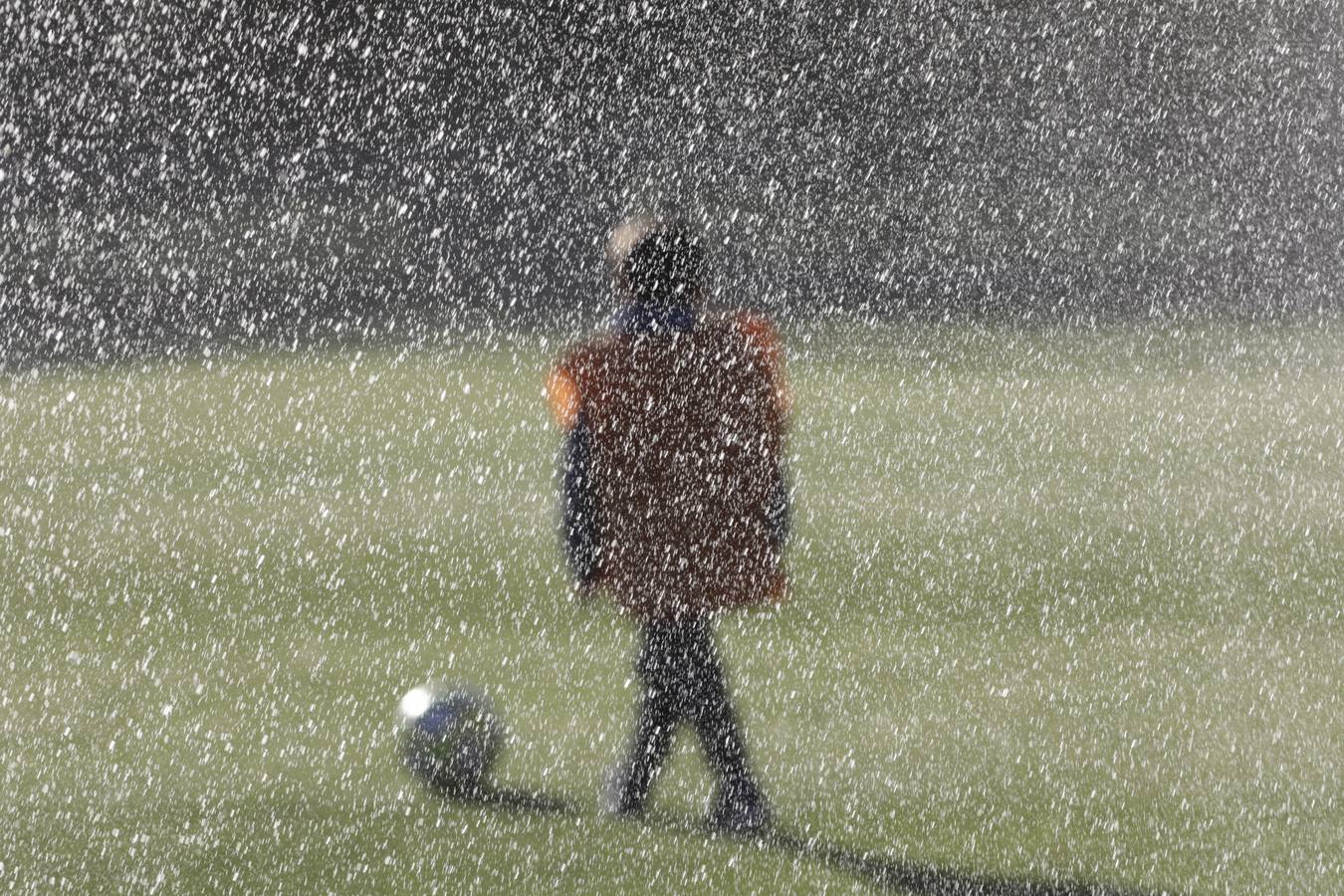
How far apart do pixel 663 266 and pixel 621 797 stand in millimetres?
1061

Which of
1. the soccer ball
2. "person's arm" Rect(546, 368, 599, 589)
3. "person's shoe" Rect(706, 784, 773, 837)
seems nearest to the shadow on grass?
"person's shoe" Rect(706, 784, 773, 837)

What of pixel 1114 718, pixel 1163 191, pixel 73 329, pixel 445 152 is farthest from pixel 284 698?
pixel 445 152

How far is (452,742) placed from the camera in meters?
3.65

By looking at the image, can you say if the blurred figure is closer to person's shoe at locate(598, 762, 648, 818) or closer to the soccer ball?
person's shoe at locate(598, 762, 648, 818)

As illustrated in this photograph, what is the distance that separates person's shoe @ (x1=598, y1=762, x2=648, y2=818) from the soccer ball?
285mm

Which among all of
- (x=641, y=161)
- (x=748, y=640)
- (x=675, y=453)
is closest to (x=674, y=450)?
(x=675, y=453)

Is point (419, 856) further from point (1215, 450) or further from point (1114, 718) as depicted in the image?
point (1215, 450)

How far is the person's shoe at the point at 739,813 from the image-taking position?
10.8 ft

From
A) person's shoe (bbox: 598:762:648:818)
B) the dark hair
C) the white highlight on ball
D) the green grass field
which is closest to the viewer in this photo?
the dark hair

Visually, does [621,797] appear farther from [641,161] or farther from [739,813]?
[641,161]

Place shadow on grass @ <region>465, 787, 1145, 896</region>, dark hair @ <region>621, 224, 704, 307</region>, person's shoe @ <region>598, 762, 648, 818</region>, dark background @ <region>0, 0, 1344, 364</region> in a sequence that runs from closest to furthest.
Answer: shadow on grass @ <region>465, 787, 1145, 896</region>
dark hair @ <region>621, 224, 704, 307</region>
person's shoe @ <region>598, 762, 648, 818</region>
dark background @ <region>0, 0, 1344, 364</region>

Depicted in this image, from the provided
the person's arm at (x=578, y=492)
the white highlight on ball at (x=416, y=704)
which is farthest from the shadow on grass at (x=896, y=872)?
the person's arm at (x=578, y=492)

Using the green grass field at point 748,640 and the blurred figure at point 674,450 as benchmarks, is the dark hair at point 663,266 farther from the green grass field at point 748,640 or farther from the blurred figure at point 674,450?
the green grass field at point 748,640

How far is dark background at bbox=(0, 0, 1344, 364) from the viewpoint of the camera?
1227 centimetres
